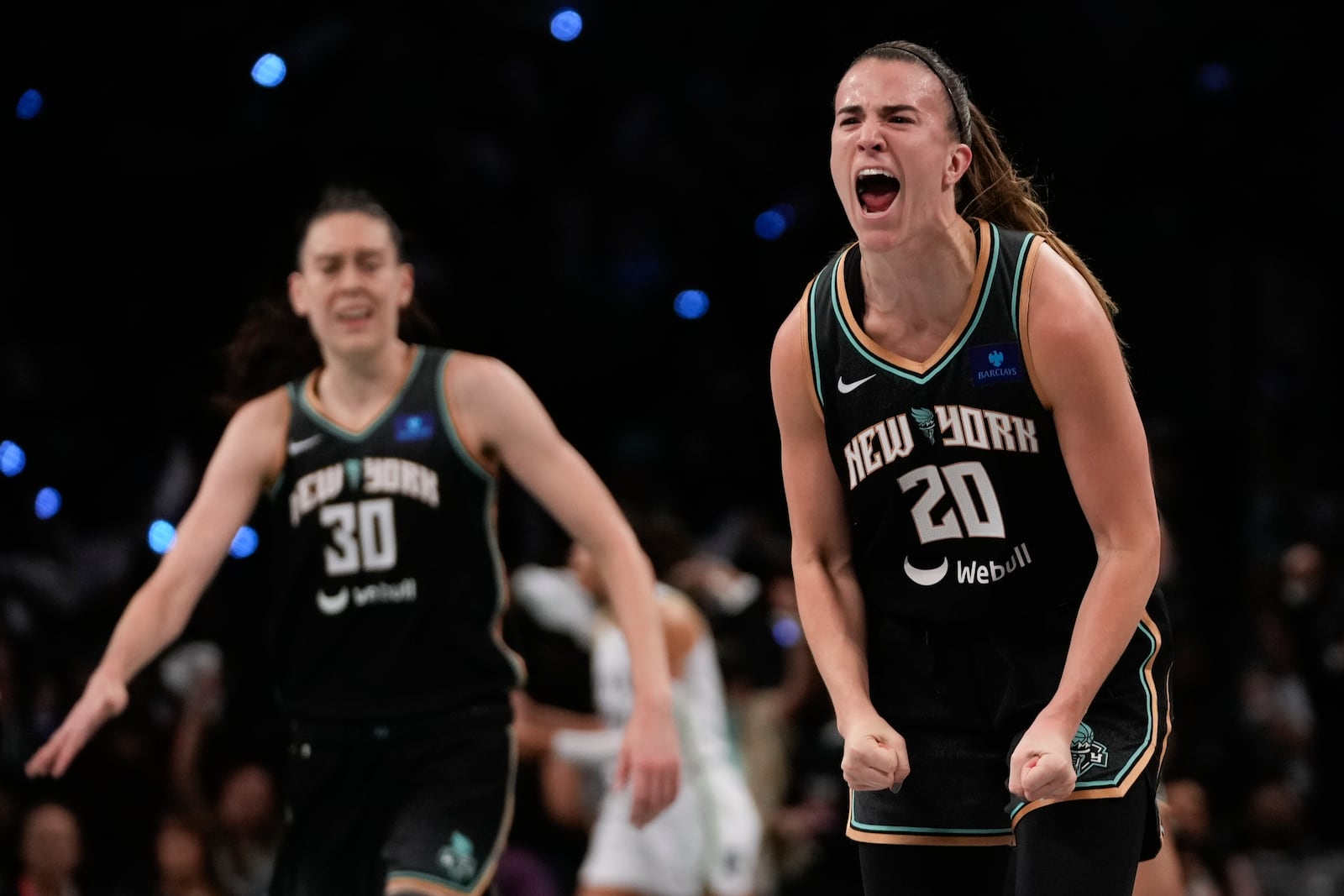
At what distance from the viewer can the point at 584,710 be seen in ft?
27.9

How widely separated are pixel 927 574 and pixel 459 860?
5.12ft

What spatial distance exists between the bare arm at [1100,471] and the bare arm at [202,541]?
2311 millimetres

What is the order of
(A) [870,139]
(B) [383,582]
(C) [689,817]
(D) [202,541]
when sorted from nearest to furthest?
(A) [870,139], (B) [383,582], (D) [202,541], (C) [689,817]

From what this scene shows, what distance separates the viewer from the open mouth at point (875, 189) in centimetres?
319

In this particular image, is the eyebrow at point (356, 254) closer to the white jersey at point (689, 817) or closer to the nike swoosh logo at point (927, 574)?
the nike swoosh logo at point (927, 574)

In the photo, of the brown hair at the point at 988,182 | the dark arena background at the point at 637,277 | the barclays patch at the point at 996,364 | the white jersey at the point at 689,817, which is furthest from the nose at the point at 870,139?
the dark arena background at the point at 637,277

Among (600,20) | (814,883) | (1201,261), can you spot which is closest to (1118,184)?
(1201,261)

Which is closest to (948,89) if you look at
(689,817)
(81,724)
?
(81,724)

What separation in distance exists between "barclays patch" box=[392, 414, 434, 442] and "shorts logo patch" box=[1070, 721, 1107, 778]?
→ 6.80 ft

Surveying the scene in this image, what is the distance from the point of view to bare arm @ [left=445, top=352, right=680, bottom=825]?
4.48 m

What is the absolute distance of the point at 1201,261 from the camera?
10516 mm

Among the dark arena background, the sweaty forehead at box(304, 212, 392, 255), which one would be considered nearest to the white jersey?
the dark arena background

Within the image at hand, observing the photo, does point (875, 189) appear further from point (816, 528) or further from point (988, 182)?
point (816, 528)

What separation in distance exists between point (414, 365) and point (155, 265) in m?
4.56
